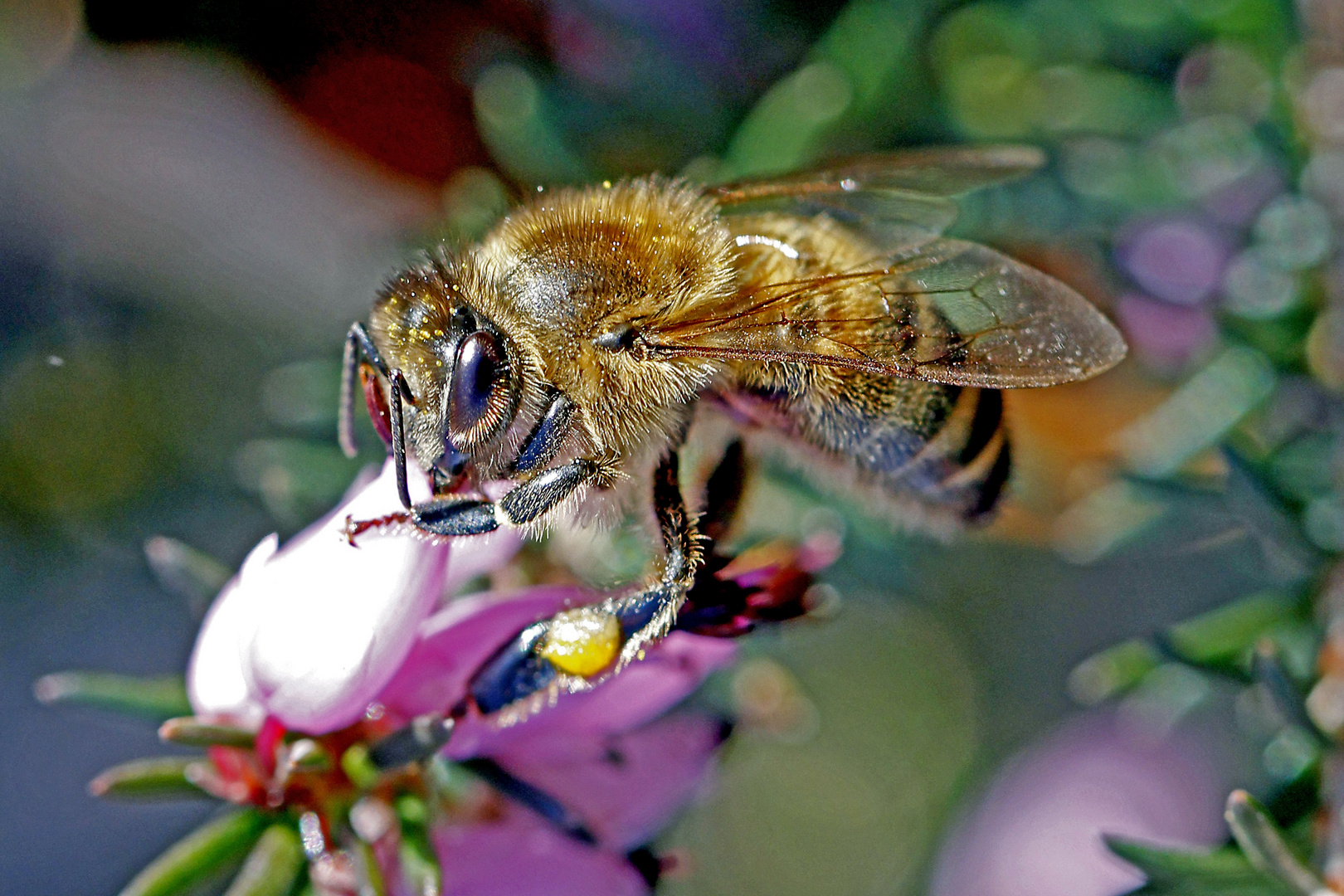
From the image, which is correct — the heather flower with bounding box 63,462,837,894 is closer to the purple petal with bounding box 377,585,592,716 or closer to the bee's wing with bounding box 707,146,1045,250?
the purple petal with bounding box 377,585,592,716

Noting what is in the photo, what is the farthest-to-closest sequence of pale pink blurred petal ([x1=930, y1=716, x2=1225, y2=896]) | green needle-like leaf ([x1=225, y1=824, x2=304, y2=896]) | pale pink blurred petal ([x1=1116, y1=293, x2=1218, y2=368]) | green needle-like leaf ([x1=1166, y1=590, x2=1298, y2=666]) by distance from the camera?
pale pink blurred petal ([x1=930, y1=716, x2=1225, y2=896]) < pale pink blurred petal ([x1=1116, y1=293, x2=1218, y2=368]) < green needle-like leaf ([x1=1166, y1=590, x2=1298, y2=666]) < green needle-like leaf ([x1=225, y1=824, x2=304, y2=896])

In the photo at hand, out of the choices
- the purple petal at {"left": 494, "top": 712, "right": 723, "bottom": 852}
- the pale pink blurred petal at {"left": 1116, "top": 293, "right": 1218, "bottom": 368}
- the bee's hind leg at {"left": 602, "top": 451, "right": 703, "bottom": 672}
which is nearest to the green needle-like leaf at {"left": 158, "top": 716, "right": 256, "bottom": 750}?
the purple petal at {"left": 494, "top": 712, "right": 723, "bottom": 852}

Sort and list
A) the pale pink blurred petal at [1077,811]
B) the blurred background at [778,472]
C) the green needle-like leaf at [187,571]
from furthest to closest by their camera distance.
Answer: the pale pink blurred petal at [1077,811]
the blurred background at [778,472]
the green needle-like leaf at [187,571]

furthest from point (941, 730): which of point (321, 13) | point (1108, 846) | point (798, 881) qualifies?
point (321, 13)


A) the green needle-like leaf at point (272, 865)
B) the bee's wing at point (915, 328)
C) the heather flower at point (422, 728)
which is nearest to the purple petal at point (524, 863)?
the heather flower at point (422, 728)

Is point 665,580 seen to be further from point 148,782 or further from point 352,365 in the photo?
point 148,782

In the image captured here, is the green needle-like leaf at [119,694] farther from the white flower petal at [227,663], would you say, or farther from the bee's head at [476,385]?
the bee's head at [476,385]
